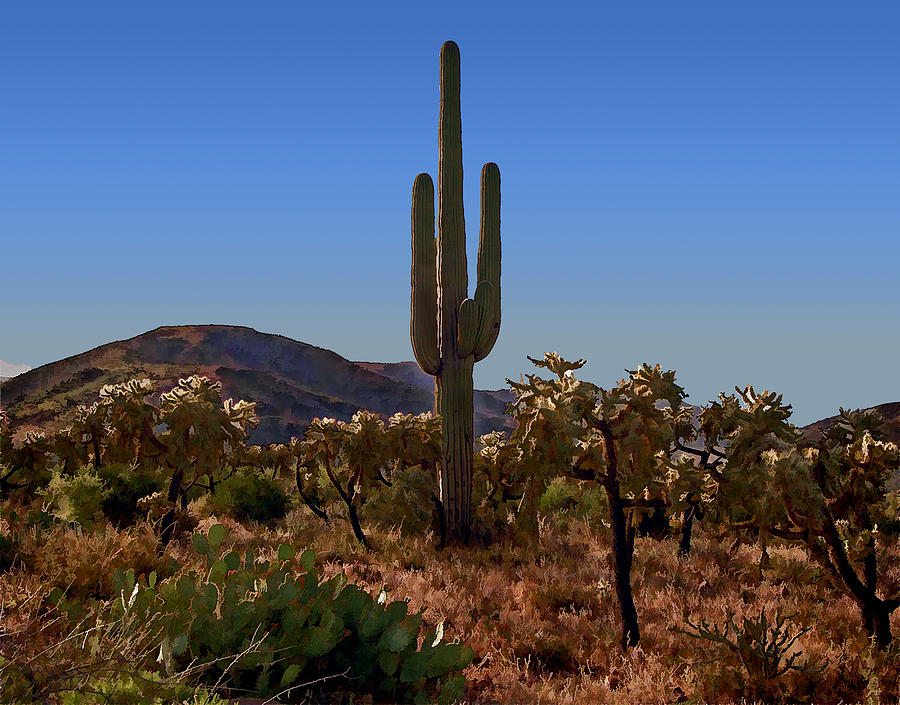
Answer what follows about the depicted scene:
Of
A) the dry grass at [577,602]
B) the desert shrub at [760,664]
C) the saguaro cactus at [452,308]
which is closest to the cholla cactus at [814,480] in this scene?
the dry grass at [577,602]

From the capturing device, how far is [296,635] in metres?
4.75

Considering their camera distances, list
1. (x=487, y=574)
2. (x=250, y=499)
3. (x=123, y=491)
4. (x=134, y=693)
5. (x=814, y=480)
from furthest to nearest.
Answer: (x=250, y=499), (x=123, y=491), (x=487, y=574), (x=814, y=480), (x=134, y=693)

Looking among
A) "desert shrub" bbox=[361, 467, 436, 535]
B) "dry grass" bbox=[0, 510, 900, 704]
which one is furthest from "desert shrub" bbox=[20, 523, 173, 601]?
"desert shrub" bbox=[361, 467, 436, 535]

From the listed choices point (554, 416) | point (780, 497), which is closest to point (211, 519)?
point (554, 416)

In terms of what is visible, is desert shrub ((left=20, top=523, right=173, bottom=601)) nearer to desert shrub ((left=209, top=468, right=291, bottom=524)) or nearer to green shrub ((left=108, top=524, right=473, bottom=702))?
green shrub ((left=108, top=524, right=473, bottom=702))

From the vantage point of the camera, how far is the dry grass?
6297 millimetres

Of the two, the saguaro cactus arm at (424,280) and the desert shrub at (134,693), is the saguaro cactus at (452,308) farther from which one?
the desert shrub at (134,693)

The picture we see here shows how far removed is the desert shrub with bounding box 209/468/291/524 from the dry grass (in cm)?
198

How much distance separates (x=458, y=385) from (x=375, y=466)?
81.8 inches

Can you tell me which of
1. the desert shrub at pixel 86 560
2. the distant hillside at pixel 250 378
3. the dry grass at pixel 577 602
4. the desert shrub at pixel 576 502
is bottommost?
the dry grass at pixel 577 602

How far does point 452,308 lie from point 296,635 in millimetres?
8879

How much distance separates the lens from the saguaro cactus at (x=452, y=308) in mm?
12992

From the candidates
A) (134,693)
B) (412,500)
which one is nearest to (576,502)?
(412,500)

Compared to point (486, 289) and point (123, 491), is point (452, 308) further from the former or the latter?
point (123, 491)
